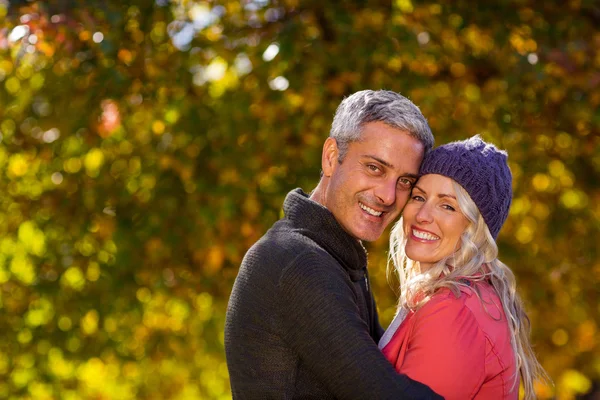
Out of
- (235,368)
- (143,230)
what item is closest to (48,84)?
(143,230)

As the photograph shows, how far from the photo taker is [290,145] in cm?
551

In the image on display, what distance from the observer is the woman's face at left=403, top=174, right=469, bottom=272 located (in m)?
2.81

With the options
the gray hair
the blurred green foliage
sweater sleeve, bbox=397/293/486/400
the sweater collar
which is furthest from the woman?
the blurred green foliage

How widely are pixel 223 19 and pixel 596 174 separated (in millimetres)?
2663

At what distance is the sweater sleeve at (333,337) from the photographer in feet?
7.72

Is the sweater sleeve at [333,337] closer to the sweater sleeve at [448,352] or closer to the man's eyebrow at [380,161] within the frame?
the sweater sleeve at [448,352]

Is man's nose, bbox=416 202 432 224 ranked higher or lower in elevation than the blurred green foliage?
higher

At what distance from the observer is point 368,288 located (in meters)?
3.09

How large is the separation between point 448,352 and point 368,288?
25.7 inches

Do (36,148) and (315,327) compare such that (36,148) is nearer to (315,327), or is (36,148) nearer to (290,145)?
(290,145)

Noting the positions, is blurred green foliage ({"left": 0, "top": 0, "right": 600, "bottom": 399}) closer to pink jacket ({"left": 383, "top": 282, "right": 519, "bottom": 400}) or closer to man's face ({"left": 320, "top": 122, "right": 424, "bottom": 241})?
man's face ({"left": 320, "top": 122, "right": 424, "bottom": 241})

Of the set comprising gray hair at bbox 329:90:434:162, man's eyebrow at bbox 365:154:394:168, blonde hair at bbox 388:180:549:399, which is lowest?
blonde hair at bbox 388:180:549:399

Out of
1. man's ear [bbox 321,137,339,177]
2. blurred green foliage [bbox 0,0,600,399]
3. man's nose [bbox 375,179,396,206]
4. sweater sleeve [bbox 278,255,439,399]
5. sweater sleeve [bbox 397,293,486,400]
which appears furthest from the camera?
blurred green foliage [bbox 0,0,600,399]

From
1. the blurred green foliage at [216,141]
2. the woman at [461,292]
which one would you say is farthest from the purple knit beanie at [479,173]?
the blurred green foliage at [216,141]
